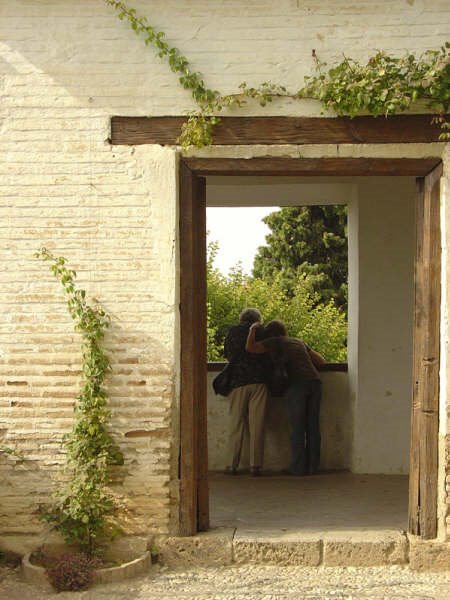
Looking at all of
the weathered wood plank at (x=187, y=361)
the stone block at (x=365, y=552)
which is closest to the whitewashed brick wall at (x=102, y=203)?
the weathered wood plank at (x=187, y=361)

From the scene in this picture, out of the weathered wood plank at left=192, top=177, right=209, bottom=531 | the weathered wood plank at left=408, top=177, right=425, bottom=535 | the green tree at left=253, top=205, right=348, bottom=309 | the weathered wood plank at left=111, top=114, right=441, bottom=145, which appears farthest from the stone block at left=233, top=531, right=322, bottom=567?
the green tree at left=253, top=205, right=348, bottom=309

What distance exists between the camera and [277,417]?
9672 mm

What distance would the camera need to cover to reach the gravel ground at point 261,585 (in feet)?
18.7

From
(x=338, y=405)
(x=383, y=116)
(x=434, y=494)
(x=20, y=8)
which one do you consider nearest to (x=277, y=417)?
(x=338, y=405)

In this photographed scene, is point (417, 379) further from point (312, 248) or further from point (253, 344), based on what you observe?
point (312, 248)

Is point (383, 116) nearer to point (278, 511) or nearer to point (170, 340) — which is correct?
point (170, 340)

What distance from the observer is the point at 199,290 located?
6523mm

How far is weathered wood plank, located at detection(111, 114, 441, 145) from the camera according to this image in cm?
616

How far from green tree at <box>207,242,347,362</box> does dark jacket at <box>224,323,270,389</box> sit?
8572 millimetres

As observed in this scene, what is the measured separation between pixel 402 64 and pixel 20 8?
8.74ft

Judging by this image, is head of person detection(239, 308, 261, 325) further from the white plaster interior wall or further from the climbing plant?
the climbing plant

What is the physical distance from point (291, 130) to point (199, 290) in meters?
1.30

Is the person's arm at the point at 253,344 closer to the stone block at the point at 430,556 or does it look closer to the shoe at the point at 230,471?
the shoe at the point at 230,471

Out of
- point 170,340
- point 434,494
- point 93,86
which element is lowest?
point 434,494
